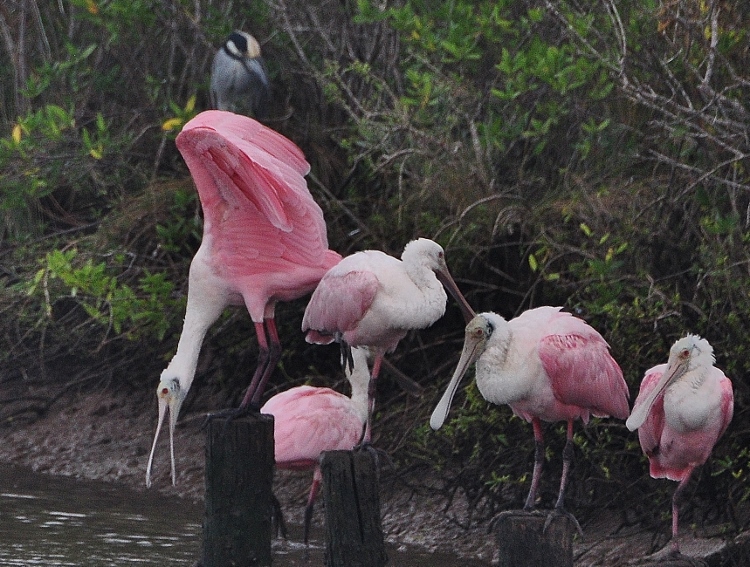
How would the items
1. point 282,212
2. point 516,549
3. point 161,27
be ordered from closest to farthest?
point 516,549 < point 282,212 < point 161,27

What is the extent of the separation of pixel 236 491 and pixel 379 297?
116cm

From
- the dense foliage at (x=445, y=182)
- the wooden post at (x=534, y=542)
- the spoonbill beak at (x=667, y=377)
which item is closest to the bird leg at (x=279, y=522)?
the dense foliage at (x=445, y=182)

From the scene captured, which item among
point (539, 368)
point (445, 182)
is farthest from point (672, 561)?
point (445, 182)

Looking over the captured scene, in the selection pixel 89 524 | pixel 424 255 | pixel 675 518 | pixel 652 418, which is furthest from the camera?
pixel 89 524

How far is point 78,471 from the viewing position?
9.12m

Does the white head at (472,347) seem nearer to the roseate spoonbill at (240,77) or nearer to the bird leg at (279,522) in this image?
the bird leg at (279,522)

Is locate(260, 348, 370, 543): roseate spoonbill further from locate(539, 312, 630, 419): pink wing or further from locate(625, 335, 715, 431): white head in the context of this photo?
locate(625, 335, 715, 431): white head

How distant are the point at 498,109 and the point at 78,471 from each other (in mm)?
3712

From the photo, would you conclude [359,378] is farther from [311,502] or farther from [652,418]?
[652,418]

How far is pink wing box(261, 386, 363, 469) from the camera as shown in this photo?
22.6 feet

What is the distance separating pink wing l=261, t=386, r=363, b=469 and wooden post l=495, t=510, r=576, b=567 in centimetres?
247

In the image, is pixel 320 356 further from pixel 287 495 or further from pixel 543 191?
pixel 543 191

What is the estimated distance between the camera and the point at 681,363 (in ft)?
17.8

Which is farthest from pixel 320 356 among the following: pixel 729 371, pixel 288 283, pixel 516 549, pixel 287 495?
pixel 516 549
